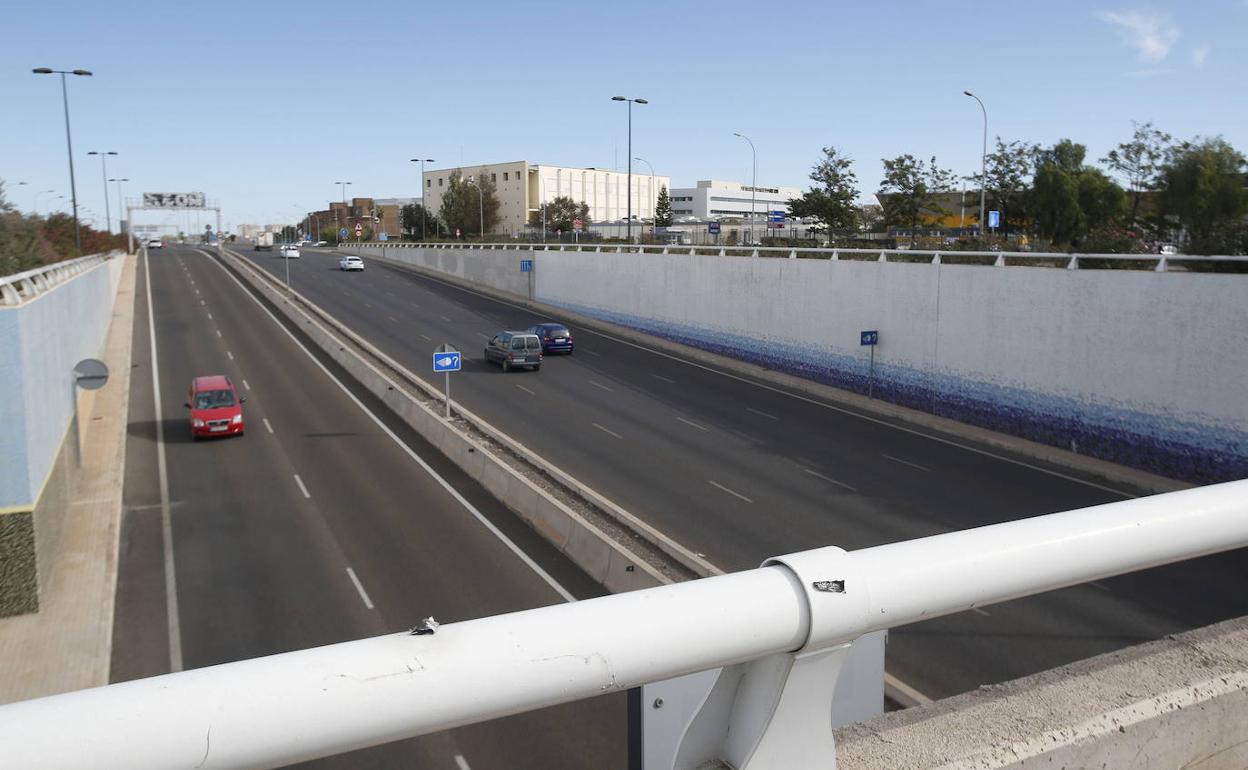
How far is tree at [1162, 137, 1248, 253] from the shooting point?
4859cm

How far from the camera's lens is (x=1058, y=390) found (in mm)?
29734

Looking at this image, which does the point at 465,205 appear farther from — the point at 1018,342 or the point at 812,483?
the point at 812,483

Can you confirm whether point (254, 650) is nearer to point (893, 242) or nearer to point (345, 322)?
point (345, 322)

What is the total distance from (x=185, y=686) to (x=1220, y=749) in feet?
8.98

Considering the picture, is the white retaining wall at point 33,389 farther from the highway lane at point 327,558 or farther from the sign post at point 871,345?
the sign post at point 871,345

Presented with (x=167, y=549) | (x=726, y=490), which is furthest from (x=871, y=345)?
(x=167, y=549)

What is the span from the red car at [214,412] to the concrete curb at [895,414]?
21.7 meters

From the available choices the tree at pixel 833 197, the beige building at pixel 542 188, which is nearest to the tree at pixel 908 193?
the tree at pixel 833 197

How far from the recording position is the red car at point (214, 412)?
3009cm

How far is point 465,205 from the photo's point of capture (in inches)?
4970

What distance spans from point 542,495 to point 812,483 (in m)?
7.47

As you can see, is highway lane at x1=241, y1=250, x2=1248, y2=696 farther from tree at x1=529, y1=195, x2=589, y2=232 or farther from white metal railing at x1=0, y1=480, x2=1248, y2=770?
tree at x1=529, y1=195, x2=589, y2=232

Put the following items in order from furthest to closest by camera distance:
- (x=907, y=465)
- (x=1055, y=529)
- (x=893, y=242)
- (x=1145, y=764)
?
(x=893, y=242) < (x=907, y=465) < (x=1145, y=764) < (x=1055, y=529)

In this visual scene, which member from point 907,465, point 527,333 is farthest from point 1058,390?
point 527,333
